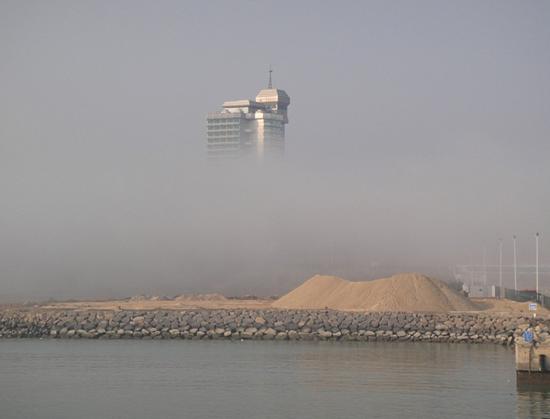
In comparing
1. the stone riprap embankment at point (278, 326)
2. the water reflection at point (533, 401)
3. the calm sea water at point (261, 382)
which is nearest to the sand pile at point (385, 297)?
the stone riprap embankment at point (278, 326)

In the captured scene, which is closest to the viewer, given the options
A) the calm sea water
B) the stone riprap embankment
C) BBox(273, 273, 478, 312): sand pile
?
the calm sea water

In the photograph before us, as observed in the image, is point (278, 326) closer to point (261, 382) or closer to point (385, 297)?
point (385, 297)

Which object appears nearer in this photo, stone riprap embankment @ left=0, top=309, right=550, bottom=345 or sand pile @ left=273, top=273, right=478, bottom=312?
stone riprap embankment @ left=0, top=309, right=550, bottom=345

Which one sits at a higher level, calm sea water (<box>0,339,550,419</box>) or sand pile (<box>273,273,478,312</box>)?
sand pile (<box>273,273,478,312</box>)

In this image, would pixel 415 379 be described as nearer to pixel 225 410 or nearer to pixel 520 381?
pixel 520 381

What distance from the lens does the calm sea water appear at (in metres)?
34.7

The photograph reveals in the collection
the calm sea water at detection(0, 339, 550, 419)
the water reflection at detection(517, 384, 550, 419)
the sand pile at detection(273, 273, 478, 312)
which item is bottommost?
the water reflection at detection(517, 384, 550, 419)

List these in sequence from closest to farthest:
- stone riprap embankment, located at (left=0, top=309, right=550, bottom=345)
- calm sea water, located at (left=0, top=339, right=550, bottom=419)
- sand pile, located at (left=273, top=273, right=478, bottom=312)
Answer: calm sea water, located at (left=0, top=339, right=550, bottom=419), stone riprap embankment, located at (left=0, top=309, right=550, bottom=345), sand pile, located at (left=273, top=273, right=478, bottom=312)

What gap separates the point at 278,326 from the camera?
61750 mm

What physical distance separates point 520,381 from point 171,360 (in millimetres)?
15406

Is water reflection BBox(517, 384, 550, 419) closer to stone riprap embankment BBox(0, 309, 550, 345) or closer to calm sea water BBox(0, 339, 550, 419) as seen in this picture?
calm sea water BBox(0, 339, 550, 419)

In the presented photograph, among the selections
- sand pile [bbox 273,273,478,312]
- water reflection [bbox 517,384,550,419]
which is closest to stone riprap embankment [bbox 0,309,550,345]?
sand pile [bbox 273,273,478,312]

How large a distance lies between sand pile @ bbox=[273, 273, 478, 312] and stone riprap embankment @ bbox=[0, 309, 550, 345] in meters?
3.81

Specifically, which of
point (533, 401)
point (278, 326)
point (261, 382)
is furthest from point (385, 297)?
point (533, 401)
